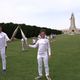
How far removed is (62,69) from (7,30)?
51123mm

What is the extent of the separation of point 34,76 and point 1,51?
2089mm

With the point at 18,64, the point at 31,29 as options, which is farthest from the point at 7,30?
the point at 18,64

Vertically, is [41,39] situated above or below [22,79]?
above

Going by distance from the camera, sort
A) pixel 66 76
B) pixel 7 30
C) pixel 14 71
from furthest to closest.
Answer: pixel 7 30 → pixel 14 71 → pixel 66 76

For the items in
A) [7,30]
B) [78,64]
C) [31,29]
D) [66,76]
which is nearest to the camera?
[66,76]

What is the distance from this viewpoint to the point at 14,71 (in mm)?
23062

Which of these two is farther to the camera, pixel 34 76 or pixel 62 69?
pixel 62 69

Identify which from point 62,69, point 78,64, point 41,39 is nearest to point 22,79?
point 41,39

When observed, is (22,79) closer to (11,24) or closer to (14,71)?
(14,71)

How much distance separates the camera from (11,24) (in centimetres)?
7638

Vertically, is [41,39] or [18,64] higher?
[41,39]

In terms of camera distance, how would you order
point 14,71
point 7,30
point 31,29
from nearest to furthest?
point 14,71 < point 7,30 < point 31,29

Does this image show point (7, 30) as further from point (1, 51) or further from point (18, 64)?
point (1, 51)

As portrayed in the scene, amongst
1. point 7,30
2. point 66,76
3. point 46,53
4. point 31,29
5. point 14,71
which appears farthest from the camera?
point 31,29
